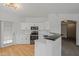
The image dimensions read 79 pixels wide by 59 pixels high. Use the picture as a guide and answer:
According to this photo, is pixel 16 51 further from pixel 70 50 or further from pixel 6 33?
pixel 70 50

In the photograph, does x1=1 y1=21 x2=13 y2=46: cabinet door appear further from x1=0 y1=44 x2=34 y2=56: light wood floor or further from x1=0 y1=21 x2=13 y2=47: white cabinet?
x1=0 y1=44 x2=34 y2=56: light wood floor

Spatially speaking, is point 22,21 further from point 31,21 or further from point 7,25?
point 7,25

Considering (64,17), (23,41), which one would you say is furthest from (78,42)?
(23,41)

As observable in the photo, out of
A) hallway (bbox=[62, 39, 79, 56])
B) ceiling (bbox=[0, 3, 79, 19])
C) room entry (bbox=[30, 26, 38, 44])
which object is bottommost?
hallway (bbox=[62, 39, 79, 56])

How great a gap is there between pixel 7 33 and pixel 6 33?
3.4 inches

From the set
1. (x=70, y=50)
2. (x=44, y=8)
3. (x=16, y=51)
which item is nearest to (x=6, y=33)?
(x=16, y=51)

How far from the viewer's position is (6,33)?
7.54 m

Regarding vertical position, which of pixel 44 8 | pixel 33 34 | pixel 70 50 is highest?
pixel 44 8

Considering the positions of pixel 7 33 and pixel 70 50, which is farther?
pixel 7 33

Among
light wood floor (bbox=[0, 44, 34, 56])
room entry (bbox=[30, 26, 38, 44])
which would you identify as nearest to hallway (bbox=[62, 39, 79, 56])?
light wood floor (bbox=[0, 44, 34, 56])

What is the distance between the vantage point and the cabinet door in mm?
7192

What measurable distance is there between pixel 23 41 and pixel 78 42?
342cm

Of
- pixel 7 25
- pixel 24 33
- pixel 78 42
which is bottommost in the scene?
pixel 78 42

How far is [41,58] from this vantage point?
80 centimetres
